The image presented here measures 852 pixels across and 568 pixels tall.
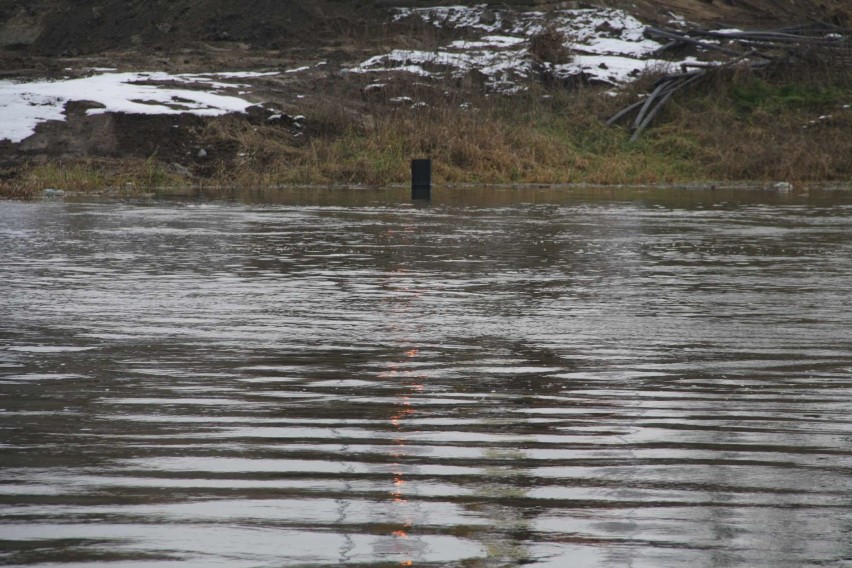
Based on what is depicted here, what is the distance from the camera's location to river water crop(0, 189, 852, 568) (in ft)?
13.0

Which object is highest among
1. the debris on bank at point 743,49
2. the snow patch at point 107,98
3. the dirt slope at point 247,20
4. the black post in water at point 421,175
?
the dirt slope at point 247,20

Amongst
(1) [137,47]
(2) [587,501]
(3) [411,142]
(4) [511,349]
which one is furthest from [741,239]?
(1) [137,47]

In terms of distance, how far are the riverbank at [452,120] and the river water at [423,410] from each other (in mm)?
15922

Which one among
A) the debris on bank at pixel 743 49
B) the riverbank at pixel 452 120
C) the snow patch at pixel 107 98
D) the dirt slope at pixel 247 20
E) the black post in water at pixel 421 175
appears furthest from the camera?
the dirt slope at pixel 247 20

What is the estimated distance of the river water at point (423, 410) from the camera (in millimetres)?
3947

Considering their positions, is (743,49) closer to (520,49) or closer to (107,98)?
(520,49)

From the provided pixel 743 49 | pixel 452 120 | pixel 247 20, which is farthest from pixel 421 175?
pixel 247 20

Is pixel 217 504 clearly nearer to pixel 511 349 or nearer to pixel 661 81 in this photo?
pixel 511 349

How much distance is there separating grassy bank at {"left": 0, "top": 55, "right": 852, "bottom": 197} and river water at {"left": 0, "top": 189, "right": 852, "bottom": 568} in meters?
16.5

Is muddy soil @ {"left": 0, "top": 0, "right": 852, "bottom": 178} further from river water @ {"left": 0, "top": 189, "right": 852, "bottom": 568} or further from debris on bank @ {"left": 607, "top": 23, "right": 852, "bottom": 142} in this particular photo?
river water @ {"left": 0, "top": 189, "right": 852, "bottom": 568}

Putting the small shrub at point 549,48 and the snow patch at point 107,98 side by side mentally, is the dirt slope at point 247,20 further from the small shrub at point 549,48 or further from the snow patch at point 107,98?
the snow patch at point 107,98

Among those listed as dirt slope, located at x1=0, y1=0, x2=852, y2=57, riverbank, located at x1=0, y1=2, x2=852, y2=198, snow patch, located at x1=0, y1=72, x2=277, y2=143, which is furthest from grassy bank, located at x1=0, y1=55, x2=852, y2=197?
dirt slope, located at x1=0, y1=0, x2=852, y2=57

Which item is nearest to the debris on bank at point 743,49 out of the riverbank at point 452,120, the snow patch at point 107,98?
the riverbank at point 452,120

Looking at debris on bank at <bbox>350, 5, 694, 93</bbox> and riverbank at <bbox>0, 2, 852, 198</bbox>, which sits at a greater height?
debris on bank at <bbox>350, 5, 694, 93</bbox>
